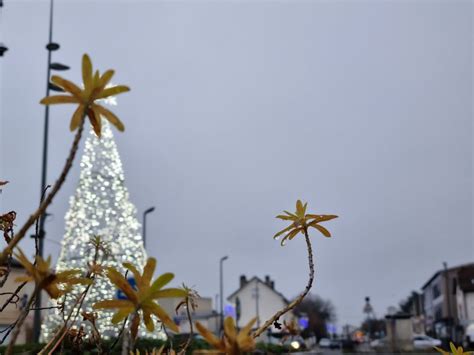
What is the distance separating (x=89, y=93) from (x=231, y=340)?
0.49 meters

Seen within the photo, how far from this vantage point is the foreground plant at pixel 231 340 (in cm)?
94

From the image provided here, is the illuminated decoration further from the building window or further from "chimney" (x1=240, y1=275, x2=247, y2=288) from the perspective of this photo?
the building window

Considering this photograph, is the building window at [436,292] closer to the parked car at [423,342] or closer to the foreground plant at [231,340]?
the parked car at [423,342]

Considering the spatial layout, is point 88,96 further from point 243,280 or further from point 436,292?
point 436,292

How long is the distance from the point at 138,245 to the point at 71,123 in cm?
1291

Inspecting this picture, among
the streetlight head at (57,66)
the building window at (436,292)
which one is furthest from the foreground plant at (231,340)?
the building window at (436,292)

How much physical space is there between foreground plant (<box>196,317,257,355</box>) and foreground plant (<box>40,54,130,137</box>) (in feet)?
1.24

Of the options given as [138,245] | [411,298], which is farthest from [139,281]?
[411,298]

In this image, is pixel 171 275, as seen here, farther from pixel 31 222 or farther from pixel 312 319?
pixel 312 319

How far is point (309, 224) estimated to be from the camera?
162cm

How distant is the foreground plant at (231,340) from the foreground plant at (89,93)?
38cm

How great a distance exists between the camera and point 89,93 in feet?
3.54

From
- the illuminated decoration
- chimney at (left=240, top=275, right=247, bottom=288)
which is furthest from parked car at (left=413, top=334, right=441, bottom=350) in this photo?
chimney at (left=240, top=275, right=247, bottom=288)

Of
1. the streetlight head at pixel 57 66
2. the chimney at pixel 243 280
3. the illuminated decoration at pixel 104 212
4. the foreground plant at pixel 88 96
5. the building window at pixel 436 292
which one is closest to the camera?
the foreground plant at pixel 88 96
